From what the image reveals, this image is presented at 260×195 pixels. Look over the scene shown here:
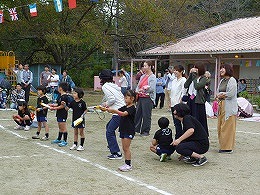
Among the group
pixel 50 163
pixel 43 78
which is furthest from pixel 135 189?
pixel 43 78

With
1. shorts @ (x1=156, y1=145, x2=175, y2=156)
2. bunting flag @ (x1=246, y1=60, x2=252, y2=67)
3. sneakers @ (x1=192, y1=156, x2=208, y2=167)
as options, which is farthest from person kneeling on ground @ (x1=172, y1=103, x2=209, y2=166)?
bunting flag @ (x1=246, y1=60, x2=252, y2=67)

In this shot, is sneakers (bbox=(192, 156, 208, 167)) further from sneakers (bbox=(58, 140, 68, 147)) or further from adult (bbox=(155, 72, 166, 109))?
adult (bbox=(155, 72, 166, 109))

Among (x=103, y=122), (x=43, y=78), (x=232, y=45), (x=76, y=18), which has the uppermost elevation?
(x=76, y=18)

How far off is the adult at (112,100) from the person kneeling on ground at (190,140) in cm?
98

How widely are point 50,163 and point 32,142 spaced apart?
6.82 feet

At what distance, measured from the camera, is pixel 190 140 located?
7.03 metres

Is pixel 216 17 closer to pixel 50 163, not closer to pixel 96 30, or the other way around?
pixel 96 30

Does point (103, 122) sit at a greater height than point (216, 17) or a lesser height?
lesser

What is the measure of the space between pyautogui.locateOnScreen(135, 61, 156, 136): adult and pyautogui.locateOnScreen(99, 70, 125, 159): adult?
100 inches

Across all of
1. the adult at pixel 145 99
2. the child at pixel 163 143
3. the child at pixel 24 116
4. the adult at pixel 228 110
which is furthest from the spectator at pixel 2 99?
the adult at pixel 228 110

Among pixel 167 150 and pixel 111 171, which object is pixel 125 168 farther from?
pixel 167 150

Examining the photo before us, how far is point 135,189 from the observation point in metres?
5.52

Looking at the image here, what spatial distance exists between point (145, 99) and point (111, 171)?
362 centimetres

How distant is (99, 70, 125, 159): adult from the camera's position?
7.00 metres
